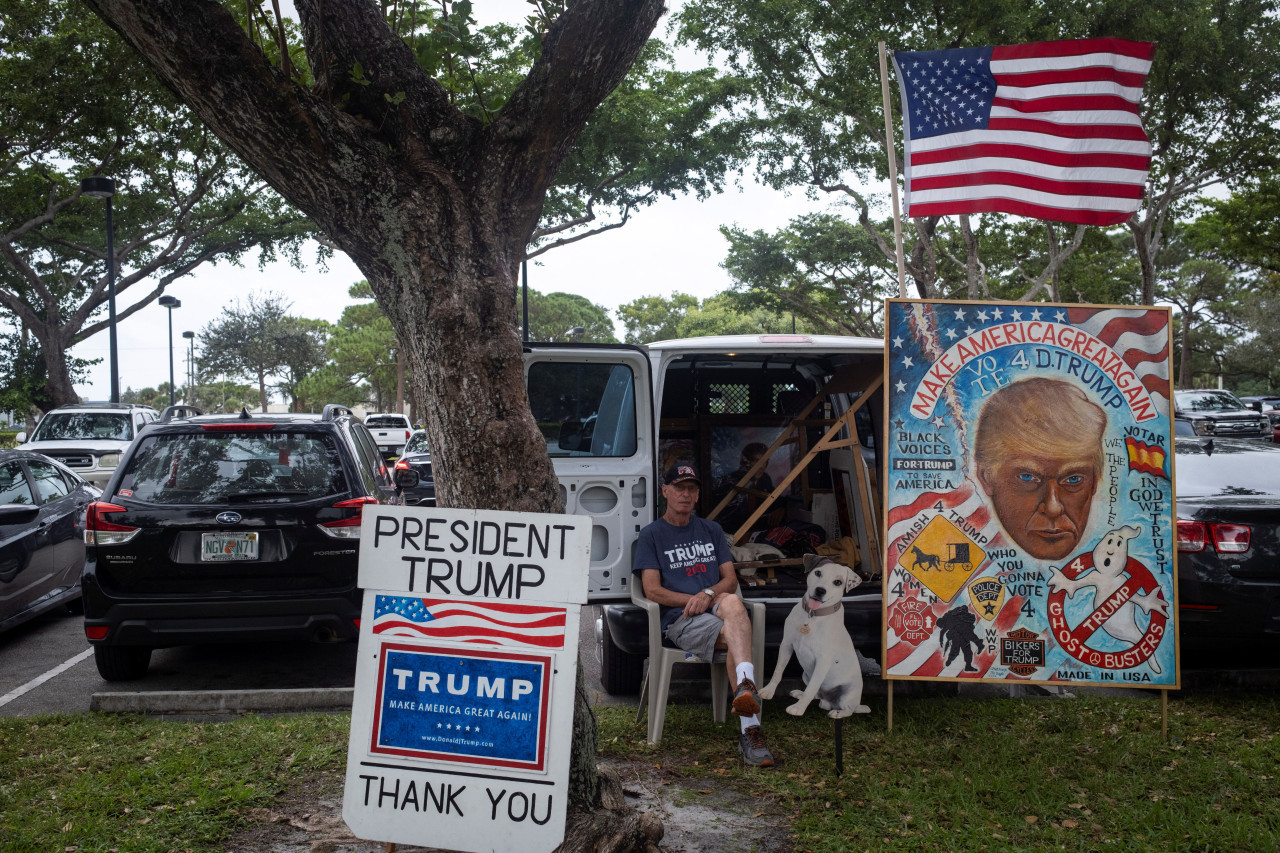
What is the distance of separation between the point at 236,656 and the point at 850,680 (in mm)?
4494

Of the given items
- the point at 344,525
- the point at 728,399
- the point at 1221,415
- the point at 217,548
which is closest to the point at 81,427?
the point at 217,548

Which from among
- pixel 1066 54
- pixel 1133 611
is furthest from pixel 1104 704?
pixel 1066 54

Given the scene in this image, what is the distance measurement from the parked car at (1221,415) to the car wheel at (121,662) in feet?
75.8

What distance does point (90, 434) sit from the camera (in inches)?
660

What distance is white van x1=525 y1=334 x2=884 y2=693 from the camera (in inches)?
230

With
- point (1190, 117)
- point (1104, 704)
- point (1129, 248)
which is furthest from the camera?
point (1129, 248)

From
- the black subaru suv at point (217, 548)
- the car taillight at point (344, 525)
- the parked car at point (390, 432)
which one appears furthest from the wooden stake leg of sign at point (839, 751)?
the parked car at point (390, 432)

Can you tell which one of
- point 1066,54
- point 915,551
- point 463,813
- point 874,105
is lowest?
point 463,813

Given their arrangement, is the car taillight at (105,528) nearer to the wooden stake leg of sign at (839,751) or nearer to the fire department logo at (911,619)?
the wooden stake leg of sign at (839,751)

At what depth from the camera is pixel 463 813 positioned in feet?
10.9

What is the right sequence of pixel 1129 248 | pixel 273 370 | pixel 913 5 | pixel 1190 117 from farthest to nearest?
pixel 273 370 → pixel 1129 248 → pixel 1190 117 → pixel 913 5

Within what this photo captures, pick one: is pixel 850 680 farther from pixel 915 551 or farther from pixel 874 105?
pixel 874 105

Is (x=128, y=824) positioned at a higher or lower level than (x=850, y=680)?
lower

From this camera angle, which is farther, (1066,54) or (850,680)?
(1066,54)
